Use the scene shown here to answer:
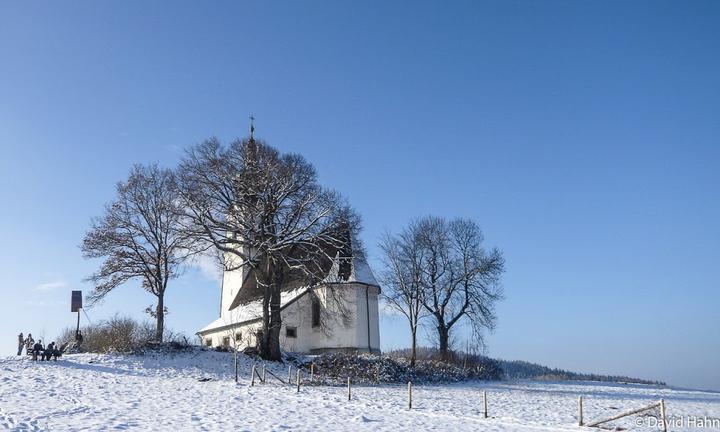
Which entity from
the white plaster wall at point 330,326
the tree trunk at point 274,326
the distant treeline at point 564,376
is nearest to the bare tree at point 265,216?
the tree trunk at point 274,326

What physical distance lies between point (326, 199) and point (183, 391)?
14833mm

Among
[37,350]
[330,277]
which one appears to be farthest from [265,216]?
[37,350]

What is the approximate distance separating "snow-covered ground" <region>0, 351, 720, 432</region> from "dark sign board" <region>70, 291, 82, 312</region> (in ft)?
15.9

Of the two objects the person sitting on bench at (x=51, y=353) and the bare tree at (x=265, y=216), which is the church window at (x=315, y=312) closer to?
the bare tree at (x=265, y=216)

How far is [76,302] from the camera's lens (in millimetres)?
32688

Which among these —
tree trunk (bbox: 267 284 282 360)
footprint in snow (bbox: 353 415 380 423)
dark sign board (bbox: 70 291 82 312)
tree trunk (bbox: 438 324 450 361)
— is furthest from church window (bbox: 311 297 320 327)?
footprint in snow (bbox: 353 415 380 423)

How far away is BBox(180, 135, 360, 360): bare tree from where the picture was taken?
31438 mm

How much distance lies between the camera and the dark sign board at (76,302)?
32.5 m

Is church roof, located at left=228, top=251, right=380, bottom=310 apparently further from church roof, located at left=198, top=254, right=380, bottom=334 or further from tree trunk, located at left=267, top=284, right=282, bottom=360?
tree trunk, located at left=267, top=284, right=282, bottom=360

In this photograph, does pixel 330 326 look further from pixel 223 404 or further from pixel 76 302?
pixel 223 404

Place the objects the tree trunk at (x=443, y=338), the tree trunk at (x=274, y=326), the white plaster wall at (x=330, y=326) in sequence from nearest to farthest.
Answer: the tree trunk at (x=274, y=326) < the white plaster wall at (x=330, y=326) < the tree trunk at (x=443, y=338)

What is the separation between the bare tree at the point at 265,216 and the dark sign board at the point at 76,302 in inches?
319

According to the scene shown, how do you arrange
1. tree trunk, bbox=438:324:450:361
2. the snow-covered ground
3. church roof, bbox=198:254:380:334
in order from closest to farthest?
the snow-covered ground < church roof, bbox=198:254:380:334 < tree trunk, bbox=438:324:450:361

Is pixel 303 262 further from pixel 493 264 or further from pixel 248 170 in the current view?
pixel 493 264
